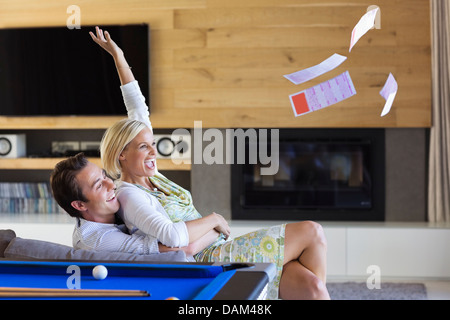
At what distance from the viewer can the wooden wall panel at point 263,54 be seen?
15.5 feet

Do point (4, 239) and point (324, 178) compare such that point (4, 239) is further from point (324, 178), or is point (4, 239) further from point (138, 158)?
point (324, 178)

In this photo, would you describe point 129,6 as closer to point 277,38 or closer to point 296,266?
point 277,38

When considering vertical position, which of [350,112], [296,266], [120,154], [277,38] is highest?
[277,38]

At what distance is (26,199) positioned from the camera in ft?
16.9

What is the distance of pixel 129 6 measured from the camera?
491 cm

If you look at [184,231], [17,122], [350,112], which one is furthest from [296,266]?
[17,122]

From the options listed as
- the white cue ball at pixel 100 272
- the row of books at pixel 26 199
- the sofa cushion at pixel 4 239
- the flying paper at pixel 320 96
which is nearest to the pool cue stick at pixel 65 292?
the white cue ball at pixel 100 272

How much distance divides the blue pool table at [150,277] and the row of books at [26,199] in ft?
10.9

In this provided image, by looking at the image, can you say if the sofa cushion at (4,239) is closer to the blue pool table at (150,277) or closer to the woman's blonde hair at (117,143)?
the blue pool table at (150,277)

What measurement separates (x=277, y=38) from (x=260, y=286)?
3.39 metres

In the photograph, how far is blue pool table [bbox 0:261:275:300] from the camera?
1611 mm

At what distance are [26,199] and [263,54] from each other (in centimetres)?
205
